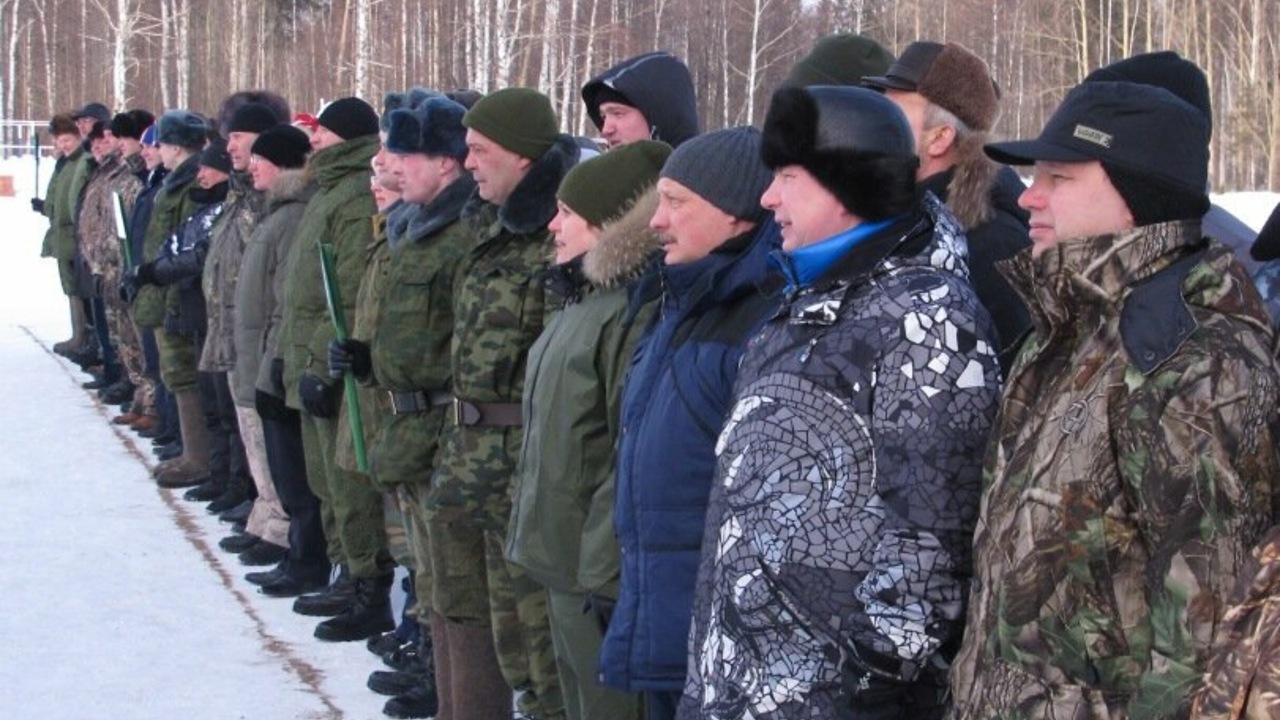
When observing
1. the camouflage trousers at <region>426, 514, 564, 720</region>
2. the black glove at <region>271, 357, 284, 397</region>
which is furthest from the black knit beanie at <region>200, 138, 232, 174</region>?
the camouflage trousers at <region>426, 514, 564, 720</region>

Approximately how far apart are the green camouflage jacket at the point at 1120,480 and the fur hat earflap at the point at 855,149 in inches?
14.0

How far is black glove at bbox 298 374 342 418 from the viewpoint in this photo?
595 cm

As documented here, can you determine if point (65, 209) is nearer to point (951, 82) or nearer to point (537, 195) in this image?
point (537, 195)

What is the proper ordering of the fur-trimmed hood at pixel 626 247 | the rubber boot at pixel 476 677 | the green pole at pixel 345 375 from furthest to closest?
the green pole at pixel 345 375 → the rubber boot at pixel 476 677 → the fur-trimmed hood at pixel 626 247

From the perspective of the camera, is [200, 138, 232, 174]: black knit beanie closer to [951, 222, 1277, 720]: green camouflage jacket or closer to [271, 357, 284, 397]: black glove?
[271, 357, 284, 397]: black glove

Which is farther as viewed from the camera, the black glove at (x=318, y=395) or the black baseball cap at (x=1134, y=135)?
the black glove at (x=318, y=395)

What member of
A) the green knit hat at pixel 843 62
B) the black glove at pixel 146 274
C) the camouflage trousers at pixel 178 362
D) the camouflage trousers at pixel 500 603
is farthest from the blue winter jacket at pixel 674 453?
the camouflage trousers at pixel 178 362

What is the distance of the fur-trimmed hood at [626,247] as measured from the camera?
3727 millimetres

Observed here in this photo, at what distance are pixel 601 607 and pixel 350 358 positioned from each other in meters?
1.88

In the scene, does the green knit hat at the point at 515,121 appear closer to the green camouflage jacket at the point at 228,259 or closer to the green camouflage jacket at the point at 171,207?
the green camouflage jacket at the point at 228,259

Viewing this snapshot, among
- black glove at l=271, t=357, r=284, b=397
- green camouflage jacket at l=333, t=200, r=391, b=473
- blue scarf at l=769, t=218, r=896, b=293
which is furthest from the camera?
black glove at l=271, t=357, r=284, b=397

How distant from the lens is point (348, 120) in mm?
6340

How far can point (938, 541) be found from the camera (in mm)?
2529

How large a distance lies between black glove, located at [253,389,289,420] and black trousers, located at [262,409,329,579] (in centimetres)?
3
